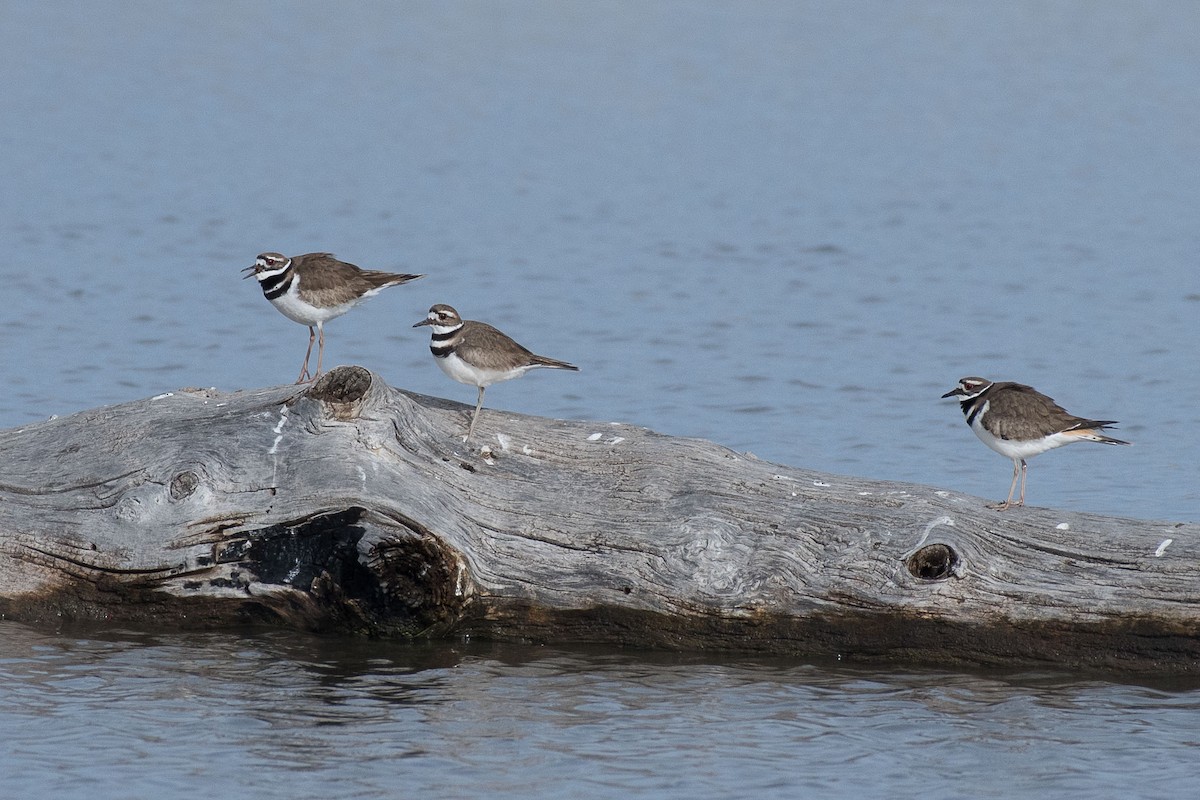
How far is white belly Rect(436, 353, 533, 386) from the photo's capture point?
38.9ft

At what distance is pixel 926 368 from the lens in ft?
64.1

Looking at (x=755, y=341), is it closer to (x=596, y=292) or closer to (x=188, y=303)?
(x=596, y=292)

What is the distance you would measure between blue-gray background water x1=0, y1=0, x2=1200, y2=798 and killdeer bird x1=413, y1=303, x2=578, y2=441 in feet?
7.01

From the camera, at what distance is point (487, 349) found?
38.9 feet

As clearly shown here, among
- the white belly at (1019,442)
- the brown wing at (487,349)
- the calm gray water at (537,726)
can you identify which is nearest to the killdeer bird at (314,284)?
the brown wing at (487,349)

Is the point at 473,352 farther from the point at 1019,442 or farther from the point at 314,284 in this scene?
the point at 1019,442

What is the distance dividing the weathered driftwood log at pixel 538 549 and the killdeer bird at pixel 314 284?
75.1 inches

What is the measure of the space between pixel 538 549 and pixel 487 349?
1873 mm

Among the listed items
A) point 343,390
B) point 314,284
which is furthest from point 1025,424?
point 314,284

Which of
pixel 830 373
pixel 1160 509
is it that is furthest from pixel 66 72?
pixel 1160 509

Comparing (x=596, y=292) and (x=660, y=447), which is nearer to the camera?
(x=660, y=447)

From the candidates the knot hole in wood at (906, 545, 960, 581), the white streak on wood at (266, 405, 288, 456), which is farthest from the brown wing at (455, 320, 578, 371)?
the knot hole in wood at (906, 545, 960, 581)

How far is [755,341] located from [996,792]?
11954mm

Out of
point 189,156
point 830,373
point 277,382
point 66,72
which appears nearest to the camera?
point 277,382
